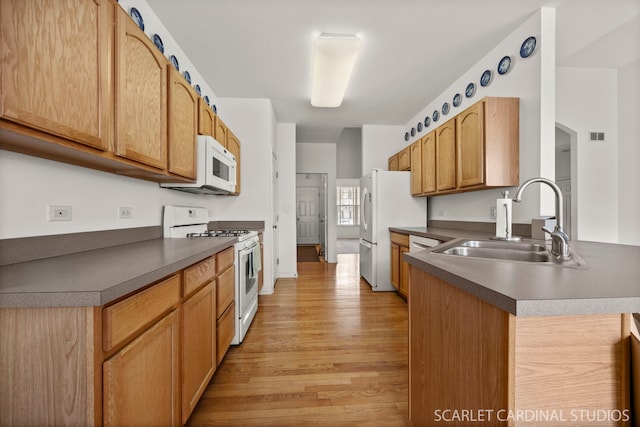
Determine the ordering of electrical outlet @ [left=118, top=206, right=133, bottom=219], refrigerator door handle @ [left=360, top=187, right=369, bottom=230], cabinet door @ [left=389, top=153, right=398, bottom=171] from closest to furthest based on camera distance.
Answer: electrical outlet @ [left=118, top=206, right=133, bottom=219] → refrigerator door handle @ [left=360, top=187, right=369, bottom=230] → cabinet door @ [left=389, top=153, right=398, bottom=171]

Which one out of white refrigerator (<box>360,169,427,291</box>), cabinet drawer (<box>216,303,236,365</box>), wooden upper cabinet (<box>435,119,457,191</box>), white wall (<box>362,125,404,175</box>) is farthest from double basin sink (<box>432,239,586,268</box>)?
white wall (<box>362,125,404,175</box>)

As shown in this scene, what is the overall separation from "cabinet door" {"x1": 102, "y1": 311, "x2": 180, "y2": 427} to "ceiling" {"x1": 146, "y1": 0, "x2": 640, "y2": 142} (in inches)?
87.0

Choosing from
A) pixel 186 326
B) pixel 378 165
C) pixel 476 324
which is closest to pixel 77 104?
pixel 186 326

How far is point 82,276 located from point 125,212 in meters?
1.07

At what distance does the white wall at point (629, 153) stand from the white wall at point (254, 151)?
399cm

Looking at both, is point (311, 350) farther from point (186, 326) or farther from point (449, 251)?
point (449, 251)

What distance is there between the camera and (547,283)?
2.40ft

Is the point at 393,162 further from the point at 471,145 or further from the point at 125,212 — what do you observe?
the point at 125,212

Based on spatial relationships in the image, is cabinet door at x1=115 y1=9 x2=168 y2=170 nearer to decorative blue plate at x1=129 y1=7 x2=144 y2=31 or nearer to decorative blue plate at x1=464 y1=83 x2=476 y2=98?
decorative blue plate at x1=129 y1=7 x2=144 y2=31

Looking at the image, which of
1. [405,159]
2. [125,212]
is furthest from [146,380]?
[405,159]

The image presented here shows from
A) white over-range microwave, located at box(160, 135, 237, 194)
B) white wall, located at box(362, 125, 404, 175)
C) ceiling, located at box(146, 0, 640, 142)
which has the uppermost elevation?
ceiling, located at box(146, 0, 640, 142)

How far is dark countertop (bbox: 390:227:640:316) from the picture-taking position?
2.00 feet

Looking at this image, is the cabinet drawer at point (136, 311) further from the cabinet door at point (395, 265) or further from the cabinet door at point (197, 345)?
the cabinet door at point (395, 265)

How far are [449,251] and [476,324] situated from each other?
0.75 metres
